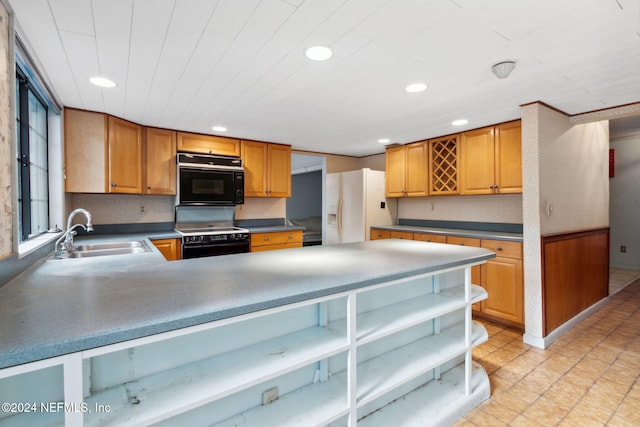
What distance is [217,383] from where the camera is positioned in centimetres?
111

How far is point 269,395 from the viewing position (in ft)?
4.67

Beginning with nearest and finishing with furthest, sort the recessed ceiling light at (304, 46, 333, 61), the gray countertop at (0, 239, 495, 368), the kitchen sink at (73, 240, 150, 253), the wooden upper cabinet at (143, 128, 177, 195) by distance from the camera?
1. the gray countertop at (0, 239, 495, 368)
2. the recessed ceiling light at (304, 46, 333, 61)
3. the kitchen sink at (73, 240, 150, 253)
4. the wooden upper cabinet at (143, 128, 177, 195)

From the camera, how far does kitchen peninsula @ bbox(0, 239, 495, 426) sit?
923mm

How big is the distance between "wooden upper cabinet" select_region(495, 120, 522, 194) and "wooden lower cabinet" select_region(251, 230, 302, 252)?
244 cm

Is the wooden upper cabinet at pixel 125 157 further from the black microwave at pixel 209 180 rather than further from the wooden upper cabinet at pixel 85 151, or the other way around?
the black microwave at pixel 209 180

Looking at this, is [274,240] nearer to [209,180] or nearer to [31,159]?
[209,180]

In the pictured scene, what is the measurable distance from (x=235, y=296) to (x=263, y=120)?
8.10 ft

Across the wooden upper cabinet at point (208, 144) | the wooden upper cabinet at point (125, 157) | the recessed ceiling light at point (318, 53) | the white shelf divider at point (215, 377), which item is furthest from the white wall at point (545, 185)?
the wooden upper cabinet at point (125, 157)

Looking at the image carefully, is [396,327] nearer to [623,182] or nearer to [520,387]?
[520,387]

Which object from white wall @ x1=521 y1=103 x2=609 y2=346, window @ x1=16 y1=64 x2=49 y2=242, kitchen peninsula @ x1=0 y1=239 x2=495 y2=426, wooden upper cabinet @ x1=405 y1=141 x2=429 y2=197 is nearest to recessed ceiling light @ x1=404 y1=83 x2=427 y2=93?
white wall @ x1=521 y1=103 x2=609 y2=346

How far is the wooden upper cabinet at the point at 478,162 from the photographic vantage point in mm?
3447

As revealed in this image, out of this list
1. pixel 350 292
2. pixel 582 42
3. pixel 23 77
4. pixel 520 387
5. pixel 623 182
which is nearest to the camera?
pixel 350 292

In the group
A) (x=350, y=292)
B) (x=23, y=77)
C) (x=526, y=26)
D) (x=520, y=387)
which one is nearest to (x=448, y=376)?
(x=520, y=387)

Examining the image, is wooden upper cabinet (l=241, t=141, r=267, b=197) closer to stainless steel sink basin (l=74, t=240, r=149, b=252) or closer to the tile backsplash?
the tile backsplash
